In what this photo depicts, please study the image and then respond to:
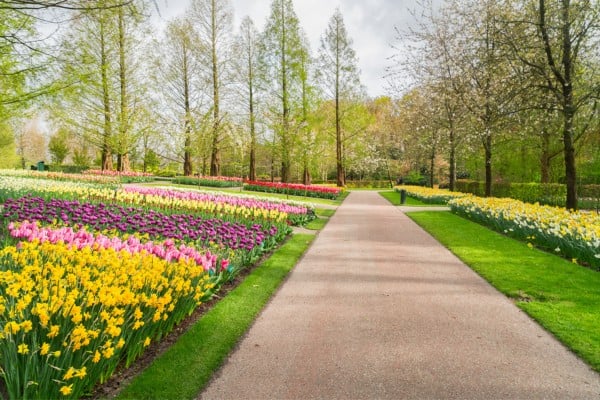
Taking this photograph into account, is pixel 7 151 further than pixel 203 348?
Yes

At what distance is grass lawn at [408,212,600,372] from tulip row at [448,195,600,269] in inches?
10.2

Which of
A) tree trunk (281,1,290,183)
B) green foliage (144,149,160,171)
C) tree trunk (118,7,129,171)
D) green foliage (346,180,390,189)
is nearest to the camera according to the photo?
tree trunk (118,7,129,171)

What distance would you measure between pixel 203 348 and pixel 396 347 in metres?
1.76

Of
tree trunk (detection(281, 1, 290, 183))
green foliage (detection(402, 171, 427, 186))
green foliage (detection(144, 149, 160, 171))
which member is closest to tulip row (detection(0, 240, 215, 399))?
tree trunk (detection(281, 1, 290, 183))

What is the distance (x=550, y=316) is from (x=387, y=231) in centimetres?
624

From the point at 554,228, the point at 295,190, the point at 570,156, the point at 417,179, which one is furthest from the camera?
the point at 417,179

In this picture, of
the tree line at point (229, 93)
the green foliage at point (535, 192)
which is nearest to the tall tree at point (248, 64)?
the tree line at point (229, 93)

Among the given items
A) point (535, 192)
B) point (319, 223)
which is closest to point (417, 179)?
point (535, 192)

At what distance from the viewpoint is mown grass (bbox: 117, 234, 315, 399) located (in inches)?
107

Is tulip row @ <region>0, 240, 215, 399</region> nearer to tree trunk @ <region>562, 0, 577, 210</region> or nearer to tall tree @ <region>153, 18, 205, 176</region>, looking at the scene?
tree trunk @ <region>562, 0, 577, 210</region>

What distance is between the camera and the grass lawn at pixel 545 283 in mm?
3779

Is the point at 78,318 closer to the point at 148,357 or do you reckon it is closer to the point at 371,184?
the point at 148,357

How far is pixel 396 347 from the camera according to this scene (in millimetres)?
3461

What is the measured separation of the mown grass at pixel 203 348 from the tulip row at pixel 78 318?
220 mm
